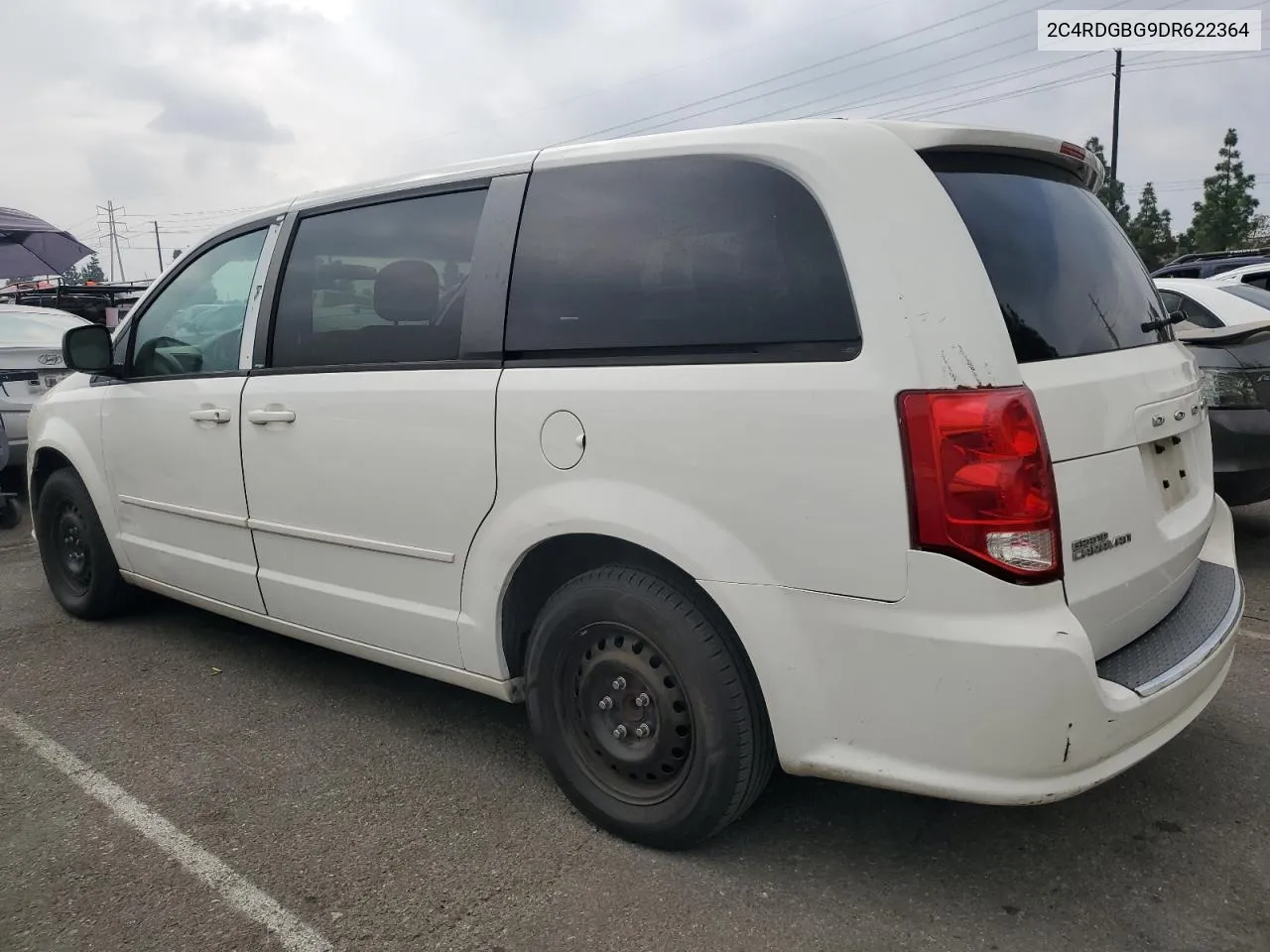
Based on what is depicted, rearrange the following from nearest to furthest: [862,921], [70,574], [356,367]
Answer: [862,921]
[356,367]
[70,574]

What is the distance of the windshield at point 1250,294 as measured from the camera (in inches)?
225

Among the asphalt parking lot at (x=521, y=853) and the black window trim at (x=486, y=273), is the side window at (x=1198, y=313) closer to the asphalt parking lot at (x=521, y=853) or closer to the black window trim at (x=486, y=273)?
the asphalt parking lot at (x=521, y=853)

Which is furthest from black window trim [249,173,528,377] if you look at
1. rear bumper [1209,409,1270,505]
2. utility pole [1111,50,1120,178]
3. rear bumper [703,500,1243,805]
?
utility pole [1111,50,1120,178]

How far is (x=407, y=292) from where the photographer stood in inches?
124

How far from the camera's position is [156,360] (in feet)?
13.7

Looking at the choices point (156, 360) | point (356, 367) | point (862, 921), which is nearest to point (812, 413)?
point (862, 921)

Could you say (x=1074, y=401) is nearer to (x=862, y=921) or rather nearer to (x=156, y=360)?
(x=862, y=921)

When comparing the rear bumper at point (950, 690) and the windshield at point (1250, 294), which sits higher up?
the windshield at point (1250, 294)

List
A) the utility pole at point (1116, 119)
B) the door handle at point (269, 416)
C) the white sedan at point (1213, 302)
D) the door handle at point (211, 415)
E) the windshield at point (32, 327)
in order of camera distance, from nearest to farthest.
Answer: the door handle at point (269, 416), the door handle at point (211, 415), the white sedan at point (1213, 302), the windshield at point (32, 327), the utility pole at point (1116, 119)

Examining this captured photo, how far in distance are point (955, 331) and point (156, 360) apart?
11.0 feet

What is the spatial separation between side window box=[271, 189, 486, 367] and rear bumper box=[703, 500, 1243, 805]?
1303 millimetres

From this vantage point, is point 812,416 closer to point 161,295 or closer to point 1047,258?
point 1047,258

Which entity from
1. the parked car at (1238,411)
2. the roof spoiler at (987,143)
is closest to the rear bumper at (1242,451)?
the parked car at (1238,411)

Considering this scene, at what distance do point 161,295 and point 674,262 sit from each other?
2.79 m
